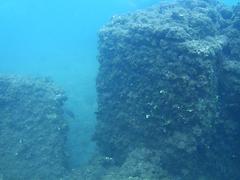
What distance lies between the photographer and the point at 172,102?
→ 29.0 ft

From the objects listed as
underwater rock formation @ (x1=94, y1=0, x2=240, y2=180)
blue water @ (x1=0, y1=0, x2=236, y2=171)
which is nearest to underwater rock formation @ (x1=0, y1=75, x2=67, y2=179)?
blue water @ (x1=0, y1=0, x2=236, y2=171)

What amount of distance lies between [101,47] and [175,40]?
3636 mm

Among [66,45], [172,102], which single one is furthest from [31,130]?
[66,45]

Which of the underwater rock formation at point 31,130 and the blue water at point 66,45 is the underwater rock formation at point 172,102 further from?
the blue water at point 66,45

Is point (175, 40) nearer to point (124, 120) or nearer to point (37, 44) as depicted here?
point (124, 120)

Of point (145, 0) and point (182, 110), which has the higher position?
point (145, 0)

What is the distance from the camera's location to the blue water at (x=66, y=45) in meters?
15.5

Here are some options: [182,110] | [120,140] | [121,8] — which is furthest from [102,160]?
[121,8]

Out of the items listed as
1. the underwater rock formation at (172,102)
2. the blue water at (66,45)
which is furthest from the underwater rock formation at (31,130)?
the underwater rock formation at (172,102)

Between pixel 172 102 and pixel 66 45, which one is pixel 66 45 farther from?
pixel 172 102

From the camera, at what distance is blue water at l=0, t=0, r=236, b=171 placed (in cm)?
1548

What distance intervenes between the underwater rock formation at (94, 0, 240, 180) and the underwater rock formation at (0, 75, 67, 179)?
175 cm

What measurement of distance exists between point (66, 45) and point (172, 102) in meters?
17.6

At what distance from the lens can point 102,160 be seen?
10.7 m
